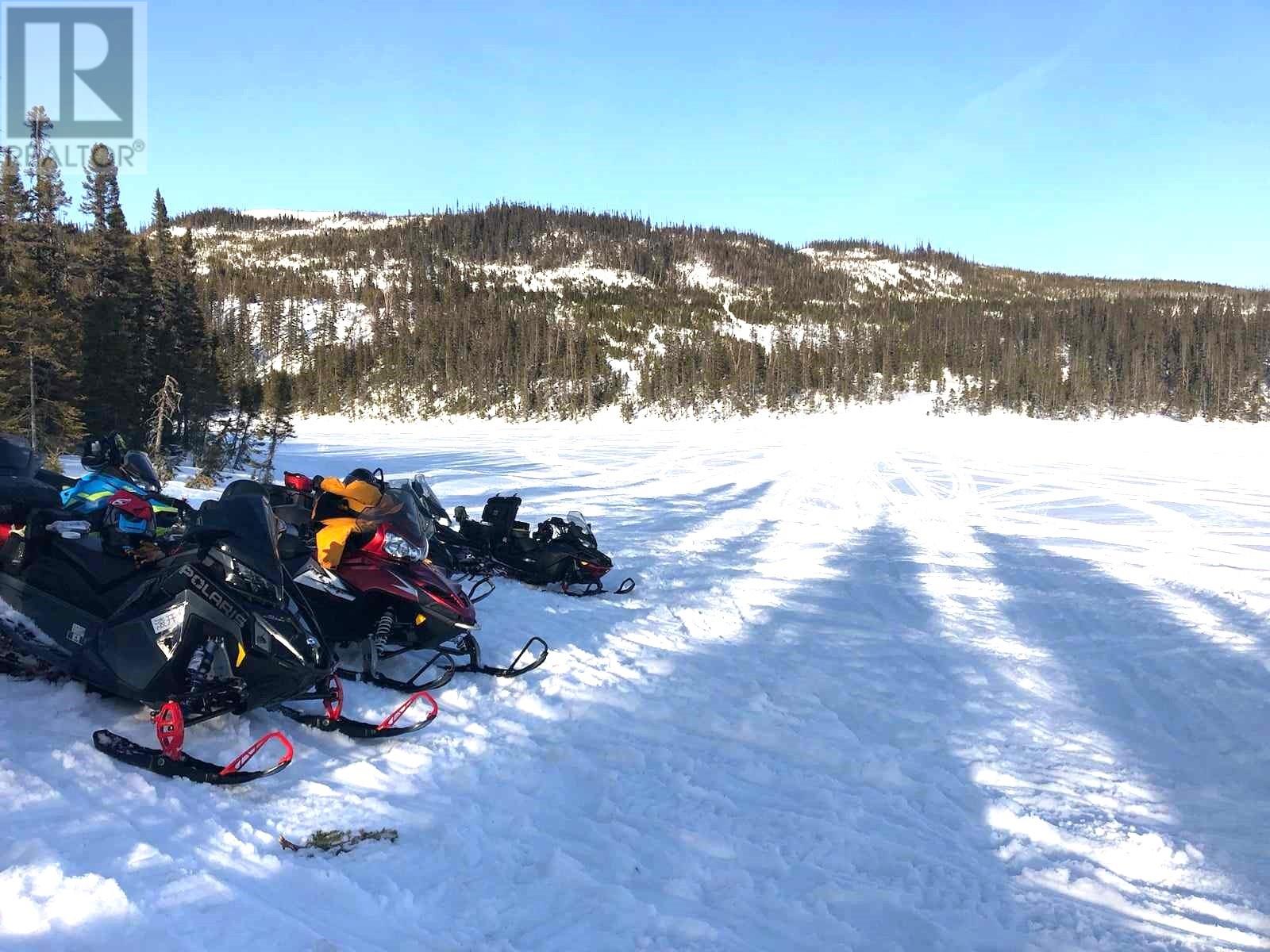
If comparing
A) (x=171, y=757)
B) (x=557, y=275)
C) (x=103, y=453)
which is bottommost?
(x=171, y=757)

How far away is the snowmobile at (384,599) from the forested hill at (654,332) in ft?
160

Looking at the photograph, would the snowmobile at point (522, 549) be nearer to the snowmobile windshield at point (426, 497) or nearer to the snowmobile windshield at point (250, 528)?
the snowmobile windshield at point (426, 497)

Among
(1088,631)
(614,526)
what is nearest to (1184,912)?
(1088,631)

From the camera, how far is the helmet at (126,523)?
14.0ft

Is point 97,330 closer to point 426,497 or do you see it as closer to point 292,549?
point 426,497

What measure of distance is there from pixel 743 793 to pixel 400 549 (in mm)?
3126

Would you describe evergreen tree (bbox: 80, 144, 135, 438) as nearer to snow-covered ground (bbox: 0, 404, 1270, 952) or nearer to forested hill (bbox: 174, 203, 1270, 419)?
snow-covered ground (bbox: 0, 404, 1270, 952)

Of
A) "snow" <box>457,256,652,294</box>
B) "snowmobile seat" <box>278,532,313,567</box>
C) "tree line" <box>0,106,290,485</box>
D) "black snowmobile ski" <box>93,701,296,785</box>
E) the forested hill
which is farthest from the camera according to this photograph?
"snow" <box>457,256,652,294</box>

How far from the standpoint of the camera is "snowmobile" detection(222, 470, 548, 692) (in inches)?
202

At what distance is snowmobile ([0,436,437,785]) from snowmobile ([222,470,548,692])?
0.71 m

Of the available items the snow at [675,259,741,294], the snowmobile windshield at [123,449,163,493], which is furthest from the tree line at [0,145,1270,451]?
the snowmobile windshield at [123,449,163,493]

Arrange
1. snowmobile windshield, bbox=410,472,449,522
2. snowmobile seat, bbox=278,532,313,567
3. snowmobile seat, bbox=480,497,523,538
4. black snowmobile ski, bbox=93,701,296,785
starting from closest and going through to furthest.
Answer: black snowmobile ski, bbox=93,701,296,785 → snowmobile seat, bbox=278,532,313,567 → snowmobile windshield, bbox=410,472,449,522 → snowmobile seat, bbox=480,497,523,538

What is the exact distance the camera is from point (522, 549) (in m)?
8.37

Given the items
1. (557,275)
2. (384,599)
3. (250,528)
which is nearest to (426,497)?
(384,599)
